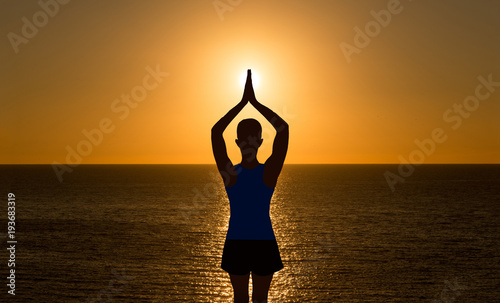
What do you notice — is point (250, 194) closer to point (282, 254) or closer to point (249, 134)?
point (249, 134)

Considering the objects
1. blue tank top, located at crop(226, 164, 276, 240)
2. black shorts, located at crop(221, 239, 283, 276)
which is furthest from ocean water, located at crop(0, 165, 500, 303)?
blue tank top, located at crop(226, 164, 276, 240)

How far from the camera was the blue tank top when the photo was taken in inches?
183

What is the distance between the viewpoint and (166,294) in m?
55.4

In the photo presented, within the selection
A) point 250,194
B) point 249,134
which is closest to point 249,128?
point 249,134

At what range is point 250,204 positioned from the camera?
15.3 ft

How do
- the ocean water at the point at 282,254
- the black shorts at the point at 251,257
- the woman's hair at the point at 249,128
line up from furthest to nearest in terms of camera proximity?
the ocean water at the point at 282,254 → the black shorts at the point at 251,257 → the woman's hair at the point at 249,128

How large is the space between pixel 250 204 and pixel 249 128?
0.73 meters

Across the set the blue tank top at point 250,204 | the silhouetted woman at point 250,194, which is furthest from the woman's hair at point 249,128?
the blue tank top at point 250,204

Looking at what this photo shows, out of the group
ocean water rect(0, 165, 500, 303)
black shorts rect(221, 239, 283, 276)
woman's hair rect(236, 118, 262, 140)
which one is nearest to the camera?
woman's hair rect(236, 118, 262, 140)

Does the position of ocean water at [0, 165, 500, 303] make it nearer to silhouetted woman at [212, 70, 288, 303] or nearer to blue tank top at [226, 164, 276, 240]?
silhouetted woman at [212, 70, 288, 303]

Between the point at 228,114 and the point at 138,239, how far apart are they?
91.6 m

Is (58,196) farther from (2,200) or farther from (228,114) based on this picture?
(228,114)

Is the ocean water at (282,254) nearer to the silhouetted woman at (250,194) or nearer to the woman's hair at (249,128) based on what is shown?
the silhouetted woman at (250,194)

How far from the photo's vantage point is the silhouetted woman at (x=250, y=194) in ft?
15.1
